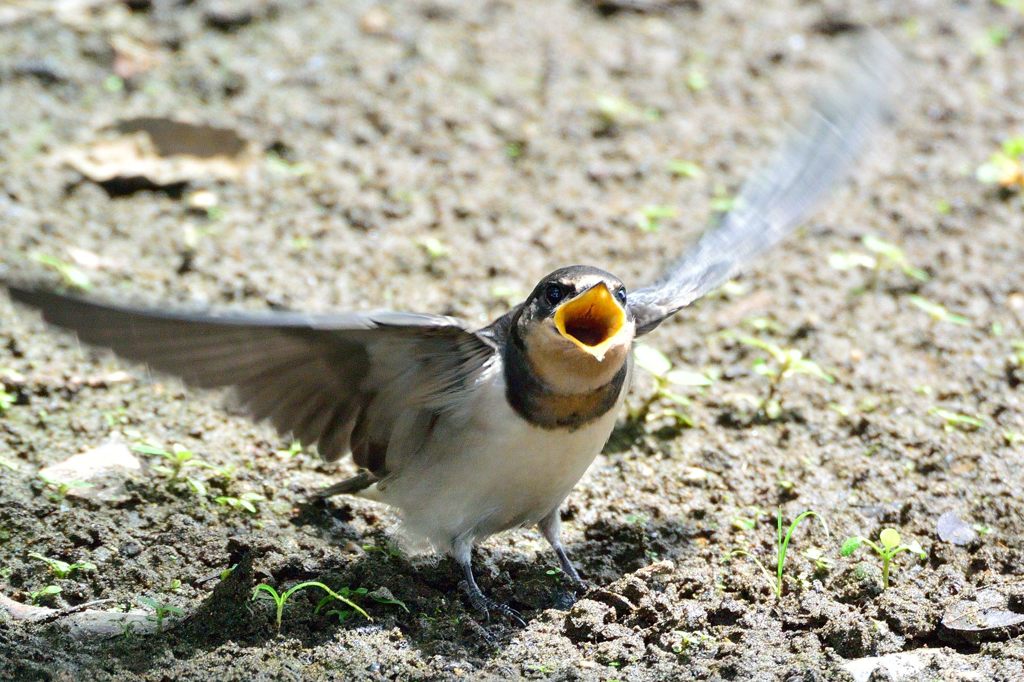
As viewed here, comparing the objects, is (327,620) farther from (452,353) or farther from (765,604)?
(765,604)

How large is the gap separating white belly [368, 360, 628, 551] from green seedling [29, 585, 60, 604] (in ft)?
3.05

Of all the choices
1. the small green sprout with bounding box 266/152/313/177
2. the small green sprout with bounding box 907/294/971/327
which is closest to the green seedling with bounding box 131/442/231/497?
the small green sprout with bounding box 266/152/313/177

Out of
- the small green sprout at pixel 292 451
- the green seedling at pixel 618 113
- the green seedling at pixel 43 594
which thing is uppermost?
the green seedling at pixel 618 113

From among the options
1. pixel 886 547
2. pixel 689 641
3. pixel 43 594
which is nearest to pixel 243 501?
pixel 43 594

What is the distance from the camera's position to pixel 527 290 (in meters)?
4.88

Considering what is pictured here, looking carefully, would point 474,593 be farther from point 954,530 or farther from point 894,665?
point 954,530

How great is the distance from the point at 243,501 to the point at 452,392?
0.73 meters

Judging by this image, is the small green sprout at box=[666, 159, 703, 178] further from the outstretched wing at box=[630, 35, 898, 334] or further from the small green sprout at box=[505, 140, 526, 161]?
the outstretched wing at box=[630, 35, 898, 334]

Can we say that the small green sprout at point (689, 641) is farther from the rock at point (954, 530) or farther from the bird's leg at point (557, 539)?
the rock at point (954, 530)

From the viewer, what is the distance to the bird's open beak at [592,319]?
3347mm

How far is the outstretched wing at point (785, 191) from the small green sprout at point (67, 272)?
77.1 inches

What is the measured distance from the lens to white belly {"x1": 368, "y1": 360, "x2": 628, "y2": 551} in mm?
3314

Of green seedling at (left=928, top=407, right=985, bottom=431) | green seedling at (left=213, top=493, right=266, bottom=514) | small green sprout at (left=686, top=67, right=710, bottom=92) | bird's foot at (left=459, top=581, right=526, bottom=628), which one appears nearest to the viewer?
bird's foot at (left=459, top=581, right=526, bottom=628)

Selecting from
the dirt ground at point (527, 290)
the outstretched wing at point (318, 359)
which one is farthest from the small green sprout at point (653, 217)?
the outstretched wing at point (318, 359)
